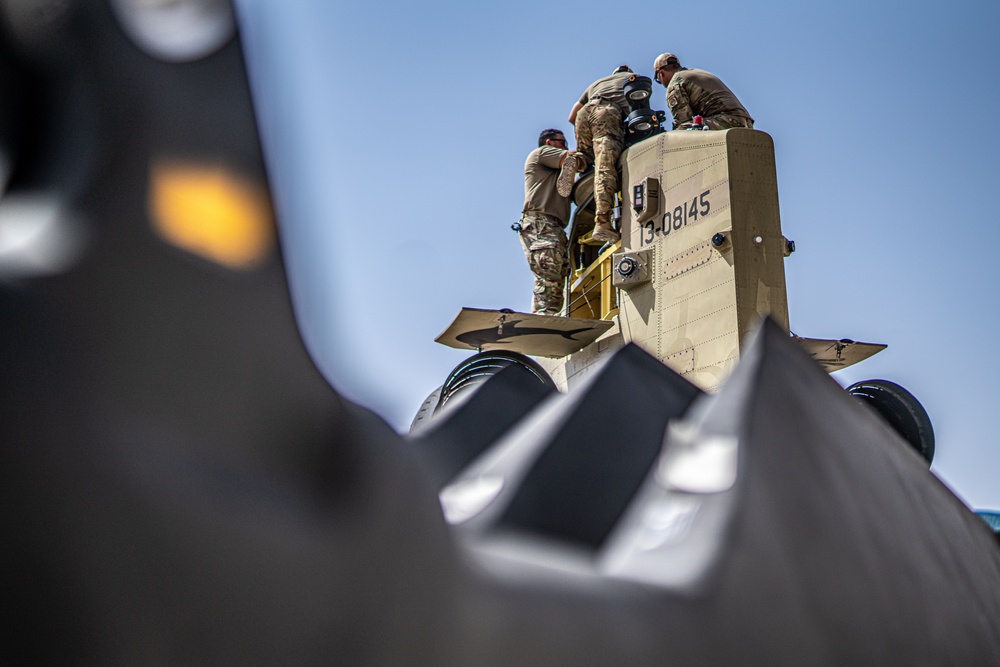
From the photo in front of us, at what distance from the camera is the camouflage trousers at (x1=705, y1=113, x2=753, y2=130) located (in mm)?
6379

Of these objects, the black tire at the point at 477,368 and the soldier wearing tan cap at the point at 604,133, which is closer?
the black tire at the point at 477,368

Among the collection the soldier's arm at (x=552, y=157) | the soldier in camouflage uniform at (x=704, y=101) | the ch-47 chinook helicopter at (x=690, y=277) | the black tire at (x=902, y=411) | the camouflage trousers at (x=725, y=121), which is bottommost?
the black tire at (x=902, y=411)

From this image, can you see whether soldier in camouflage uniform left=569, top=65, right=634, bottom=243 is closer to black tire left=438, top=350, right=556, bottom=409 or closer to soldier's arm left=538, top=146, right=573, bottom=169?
soldier's arm left=538, top=146, right=573, bottom=169

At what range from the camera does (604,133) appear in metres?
7.17

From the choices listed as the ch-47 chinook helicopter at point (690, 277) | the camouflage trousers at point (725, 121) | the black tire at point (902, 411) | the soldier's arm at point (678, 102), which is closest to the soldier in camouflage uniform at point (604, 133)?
the ch-47 chinook helicopter at point (690, 277)

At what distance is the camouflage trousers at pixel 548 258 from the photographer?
8406 mm

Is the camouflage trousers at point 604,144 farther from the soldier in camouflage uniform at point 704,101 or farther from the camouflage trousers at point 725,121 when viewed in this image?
the camouflage trousers at point 725,121

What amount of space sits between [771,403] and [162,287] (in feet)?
2.09

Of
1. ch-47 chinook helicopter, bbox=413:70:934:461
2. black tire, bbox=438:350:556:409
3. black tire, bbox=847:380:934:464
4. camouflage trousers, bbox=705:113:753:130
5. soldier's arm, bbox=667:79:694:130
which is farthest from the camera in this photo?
soldier's arm, bbox=667:79:694:130

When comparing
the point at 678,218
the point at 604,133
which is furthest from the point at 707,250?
the point at 604,133

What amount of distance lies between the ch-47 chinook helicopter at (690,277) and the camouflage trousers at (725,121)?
1.00 ft

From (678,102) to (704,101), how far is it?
0.20 meters

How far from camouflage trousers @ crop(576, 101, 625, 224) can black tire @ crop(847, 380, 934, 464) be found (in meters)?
2.61

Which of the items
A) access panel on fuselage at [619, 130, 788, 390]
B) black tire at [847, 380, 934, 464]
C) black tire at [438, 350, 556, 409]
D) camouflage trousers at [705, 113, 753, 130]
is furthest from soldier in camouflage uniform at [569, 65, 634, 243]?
black tire at [438, 350, 556, 409]
